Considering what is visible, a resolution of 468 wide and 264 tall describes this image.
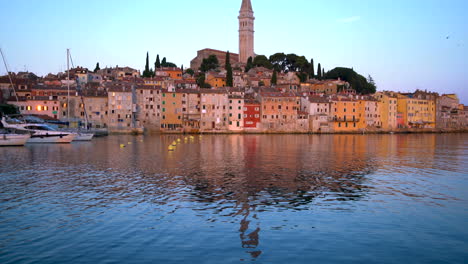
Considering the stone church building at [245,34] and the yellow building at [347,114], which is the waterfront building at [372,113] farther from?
the stone church building at [245,34]

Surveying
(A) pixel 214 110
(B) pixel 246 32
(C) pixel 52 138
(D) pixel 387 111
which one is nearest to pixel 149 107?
(A) pixel 214 110

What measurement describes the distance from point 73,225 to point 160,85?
2792 inches

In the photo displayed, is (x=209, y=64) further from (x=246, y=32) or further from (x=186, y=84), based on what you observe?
(x=246, y=32)

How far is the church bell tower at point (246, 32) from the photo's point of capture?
14725 centimetres

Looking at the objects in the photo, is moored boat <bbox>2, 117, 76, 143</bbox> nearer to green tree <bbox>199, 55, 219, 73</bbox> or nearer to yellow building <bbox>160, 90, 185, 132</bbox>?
yellow building <bbox>160, 90, 185, 132</bbox>

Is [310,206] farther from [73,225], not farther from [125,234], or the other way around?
[73,225]

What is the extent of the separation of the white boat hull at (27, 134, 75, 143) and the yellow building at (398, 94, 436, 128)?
270ft

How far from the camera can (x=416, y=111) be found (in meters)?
103

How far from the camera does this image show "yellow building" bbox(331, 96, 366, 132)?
89.9 metres

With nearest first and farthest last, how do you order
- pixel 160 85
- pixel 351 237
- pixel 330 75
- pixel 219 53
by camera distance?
pixel 351 237 < pixel 160 85 < pixel 330 75 < pixel 219 53

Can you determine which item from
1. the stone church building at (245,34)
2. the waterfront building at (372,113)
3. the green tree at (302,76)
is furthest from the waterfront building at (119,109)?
the stone church building at (245,34)

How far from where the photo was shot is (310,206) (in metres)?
13.7

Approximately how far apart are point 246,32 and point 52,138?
11138cm

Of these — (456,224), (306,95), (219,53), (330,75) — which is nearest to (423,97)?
(330,75)
